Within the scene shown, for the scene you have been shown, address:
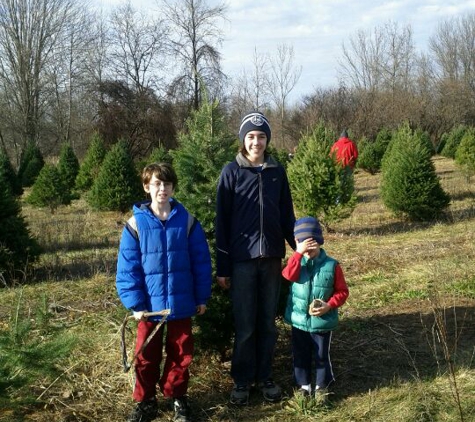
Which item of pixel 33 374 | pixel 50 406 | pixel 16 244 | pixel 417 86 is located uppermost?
pixel 417 86

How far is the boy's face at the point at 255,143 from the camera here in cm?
326

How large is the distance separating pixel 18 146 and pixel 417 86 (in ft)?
109

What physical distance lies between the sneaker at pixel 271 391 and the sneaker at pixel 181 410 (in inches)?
21.3

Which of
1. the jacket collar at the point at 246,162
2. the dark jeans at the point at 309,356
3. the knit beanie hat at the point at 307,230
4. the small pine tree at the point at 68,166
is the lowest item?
the dark jeans at the point at 309,356

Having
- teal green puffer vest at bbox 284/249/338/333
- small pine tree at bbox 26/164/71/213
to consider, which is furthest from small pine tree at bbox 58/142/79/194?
teal green puffer vest at bbox 284/249/338/333

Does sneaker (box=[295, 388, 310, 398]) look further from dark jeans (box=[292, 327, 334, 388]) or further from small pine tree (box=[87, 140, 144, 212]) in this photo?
small pine tree (box=[87, 140, 144, 212])

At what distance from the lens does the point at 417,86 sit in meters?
45.7

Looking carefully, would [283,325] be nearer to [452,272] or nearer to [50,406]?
[50,406]

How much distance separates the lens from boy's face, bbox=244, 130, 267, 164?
3264 mm

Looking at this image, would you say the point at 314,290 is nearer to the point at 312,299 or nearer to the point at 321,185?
the point at 312,299

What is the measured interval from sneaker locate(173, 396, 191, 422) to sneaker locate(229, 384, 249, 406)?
33 cm

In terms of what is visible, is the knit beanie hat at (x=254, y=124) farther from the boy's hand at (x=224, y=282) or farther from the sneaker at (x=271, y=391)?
the sneaker at (x=271, y=391)

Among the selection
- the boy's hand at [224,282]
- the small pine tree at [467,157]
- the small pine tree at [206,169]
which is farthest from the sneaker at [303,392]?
the small pine tree at [467,157]

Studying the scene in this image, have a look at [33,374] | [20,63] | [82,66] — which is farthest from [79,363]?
[82,66]
